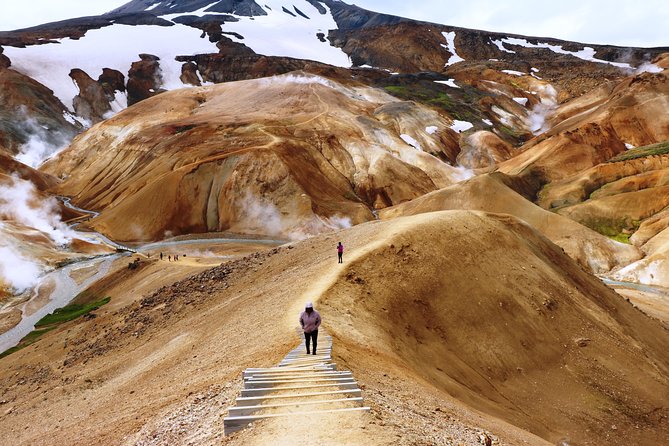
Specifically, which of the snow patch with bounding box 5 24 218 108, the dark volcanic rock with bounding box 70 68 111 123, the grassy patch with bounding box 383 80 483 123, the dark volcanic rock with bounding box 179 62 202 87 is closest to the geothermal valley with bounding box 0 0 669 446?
the dark volcanic rock with bounding box 70 68 111 123

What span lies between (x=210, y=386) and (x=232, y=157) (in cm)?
6868

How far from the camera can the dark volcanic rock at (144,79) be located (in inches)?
5965

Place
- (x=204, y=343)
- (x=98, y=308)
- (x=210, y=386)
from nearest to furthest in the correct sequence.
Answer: (x=210, y=386) → (x=204, y=343) → (x=98, y=308)

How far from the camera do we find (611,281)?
55375mm

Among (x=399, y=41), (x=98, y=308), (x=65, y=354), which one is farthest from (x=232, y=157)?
(x=399, y=41)

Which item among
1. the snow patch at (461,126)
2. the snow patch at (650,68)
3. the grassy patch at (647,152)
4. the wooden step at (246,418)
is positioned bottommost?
the wooden step at (246,418)

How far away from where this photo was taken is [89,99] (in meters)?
140

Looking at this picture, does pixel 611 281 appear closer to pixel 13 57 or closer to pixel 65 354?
pixel 65 354

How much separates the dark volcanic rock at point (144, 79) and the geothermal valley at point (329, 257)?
0.87 meters

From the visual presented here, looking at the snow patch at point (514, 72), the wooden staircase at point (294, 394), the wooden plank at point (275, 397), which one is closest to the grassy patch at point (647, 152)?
the wooden staircase at point (294, 394)

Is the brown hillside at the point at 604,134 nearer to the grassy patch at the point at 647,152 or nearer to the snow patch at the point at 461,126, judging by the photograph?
the grassy patch at the point at 647,152

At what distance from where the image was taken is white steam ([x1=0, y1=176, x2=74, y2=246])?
69125 millimetres

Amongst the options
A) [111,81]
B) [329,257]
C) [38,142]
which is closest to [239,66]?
[111,81]

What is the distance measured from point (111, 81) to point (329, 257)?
147279 millimetres
